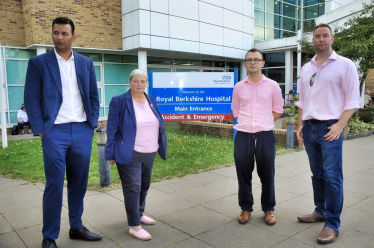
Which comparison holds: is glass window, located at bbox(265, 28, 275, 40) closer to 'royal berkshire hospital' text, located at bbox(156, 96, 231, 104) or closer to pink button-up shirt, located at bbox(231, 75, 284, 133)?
'royal berkshire hospital' text, located at bbox(156, 96, 231, 104)

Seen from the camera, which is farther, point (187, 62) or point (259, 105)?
point (187, 62)

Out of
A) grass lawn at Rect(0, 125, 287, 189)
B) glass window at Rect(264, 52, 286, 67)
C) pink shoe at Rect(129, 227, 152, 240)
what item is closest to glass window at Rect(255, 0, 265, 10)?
glass window at Rect(264, 52, 286, 67)

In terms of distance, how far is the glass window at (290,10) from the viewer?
26.3m

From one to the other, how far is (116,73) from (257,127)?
14629 mm

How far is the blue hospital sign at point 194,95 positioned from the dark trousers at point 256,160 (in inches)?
158

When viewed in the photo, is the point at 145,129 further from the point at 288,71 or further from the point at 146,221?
the point at 288,71

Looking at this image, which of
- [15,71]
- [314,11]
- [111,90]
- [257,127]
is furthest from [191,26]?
[257,127]

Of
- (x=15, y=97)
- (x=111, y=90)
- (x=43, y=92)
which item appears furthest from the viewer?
(x=111, y=90)

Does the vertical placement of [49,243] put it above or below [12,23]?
below

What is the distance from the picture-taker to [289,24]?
26859 millimetres

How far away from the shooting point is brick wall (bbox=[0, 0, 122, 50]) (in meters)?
13.8

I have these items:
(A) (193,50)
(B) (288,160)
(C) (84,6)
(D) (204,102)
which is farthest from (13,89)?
(B) (288,160)

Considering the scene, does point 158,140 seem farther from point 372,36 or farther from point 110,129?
point 372,36

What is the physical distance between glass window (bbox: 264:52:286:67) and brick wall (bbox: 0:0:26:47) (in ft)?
54.6
